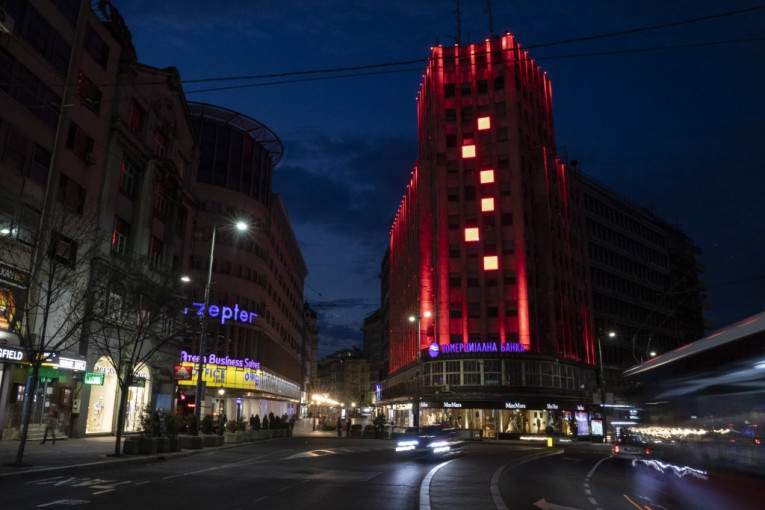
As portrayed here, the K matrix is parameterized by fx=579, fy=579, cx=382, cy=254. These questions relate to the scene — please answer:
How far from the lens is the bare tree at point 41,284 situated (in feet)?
61.5

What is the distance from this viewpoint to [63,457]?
20328mm

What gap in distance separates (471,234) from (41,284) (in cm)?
5178

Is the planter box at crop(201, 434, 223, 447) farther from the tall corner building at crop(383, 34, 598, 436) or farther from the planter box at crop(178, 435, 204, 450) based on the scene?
the tall corner building at crop(383, 34, 598, 436)

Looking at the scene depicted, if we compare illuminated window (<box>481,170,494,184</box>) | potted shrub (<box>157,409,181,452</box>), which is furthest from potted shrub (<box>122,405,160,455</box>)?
illuminated window (<box>481,170,494,184</box>)

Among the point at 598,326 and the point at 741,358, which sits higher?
the point at 598,326

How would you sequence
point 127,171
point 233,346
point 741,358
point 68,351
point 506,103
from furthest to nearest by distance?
point 506,103 < point 233,346 < point 127,171 < point 68,351 < point 741,358

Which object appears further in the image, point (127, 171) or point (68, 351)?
point (127, 171)

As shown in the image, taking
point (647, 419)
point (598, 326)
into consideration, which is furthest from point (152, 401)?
point (598, 326)

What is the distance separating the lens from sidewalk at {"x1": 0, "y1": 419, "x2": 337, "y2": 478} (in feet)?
55.0

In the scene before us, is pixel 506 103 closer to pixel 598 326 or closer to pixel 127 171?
pixel 598 326

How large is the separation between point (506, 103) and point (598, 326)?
34781 millimetres

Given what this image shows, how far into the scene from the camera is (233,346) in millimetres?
63938

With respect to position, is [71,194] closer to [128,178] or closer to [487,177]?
[128,178]

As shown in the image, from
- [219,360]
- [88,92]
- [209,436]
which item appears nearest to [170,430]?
[209,436]
